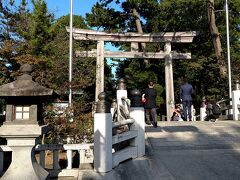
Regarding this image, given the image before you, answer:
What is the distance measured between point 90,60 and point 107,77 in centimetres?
906

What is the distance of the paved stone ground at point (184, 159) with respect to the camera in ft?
21.6

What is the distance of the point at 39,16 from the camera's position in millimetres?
24859

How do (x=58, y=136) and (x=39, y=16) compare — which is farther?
(x=39, y=16)

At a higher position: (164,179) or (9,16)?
(9,16)

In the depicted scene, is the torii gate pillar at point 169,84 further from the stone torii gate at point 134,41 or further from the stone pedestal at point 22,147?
the stone pedestal at point 22,147

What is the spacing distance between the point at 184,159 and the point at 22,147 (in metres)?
3.72

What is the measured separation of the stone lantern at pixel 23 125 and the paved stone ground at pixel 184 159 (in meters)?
1.11

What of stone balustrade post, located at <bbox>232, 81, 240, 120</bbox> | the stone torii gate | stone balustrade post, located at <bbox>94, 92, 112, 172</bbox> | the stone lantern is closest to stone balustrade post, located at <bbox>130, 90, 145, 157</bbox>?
stone balustrade post, located at <bbox>94, 92, 112, 172</bbox>

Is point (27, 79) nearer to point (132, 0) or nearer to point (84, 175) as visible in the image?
point (84, 175)

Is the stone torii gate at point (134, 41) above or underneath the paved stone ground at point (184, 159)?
above

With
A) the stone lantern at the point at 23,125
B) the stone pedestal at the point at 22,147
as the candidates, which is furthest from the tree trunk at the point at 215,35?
the stone pedestal at the point at 22,147

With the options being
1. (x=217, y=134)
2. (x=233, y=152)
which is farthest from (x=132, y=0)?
(x=233, y=152)

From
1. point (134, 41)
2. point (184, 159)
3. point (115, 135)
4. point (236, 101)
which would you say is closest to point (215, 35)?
point (134, 41)

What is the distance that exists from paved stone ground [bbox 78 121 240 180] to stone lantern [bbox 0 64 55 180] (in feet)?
3.63
